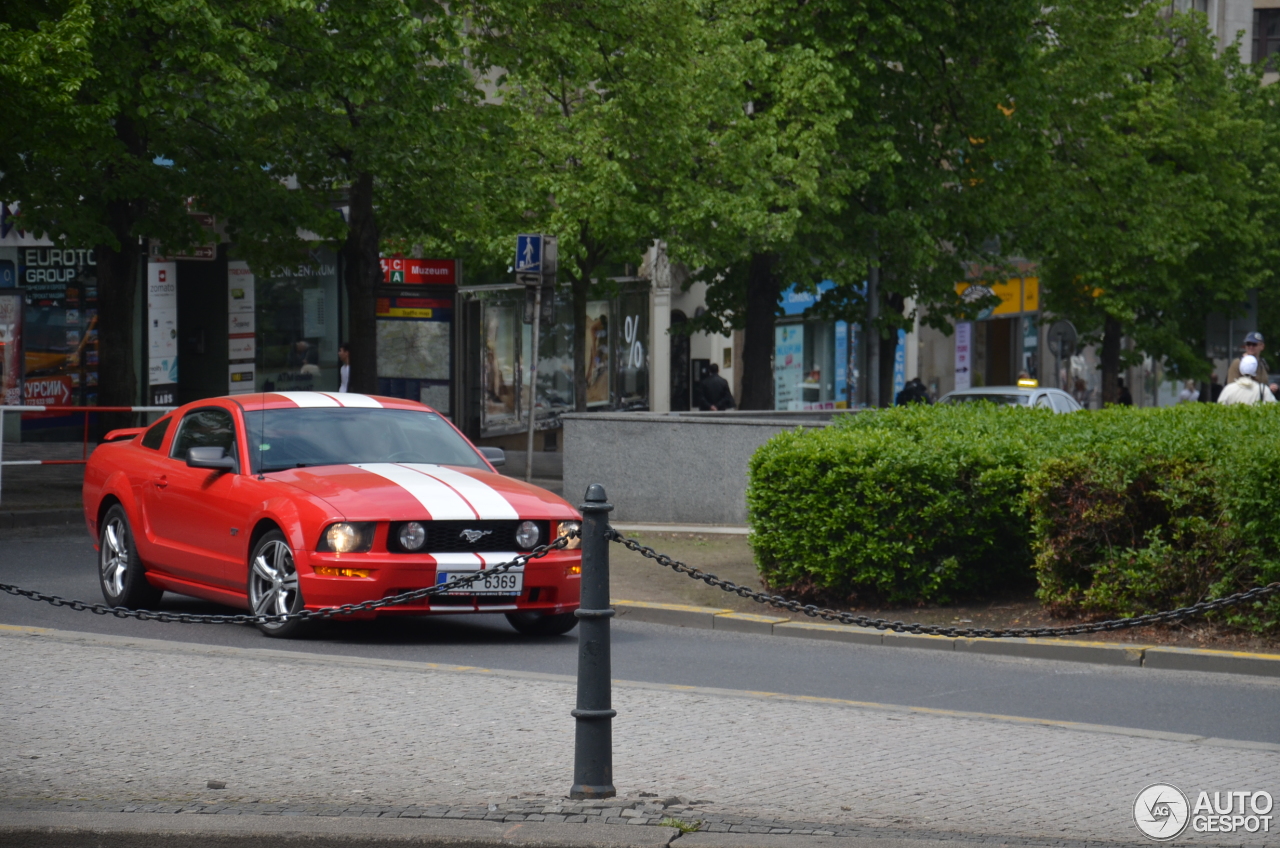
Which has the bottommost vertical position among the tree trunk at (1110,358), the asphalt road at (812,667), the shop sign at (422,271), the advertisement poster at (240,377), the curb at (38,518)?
the asphalt road at (812,667)

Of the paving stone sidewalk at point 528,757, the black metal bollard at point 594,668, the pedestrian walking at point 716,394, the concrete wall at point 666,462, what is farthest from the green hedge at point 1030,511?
the pedestrian walking at point 716,394

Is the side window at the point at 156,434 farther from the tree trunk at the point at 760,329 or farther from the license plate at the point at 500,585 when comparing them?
the tree trunk at the point at 760,329

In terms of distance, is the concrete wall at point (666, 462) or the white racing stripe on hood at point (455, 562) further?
the concrete wall at point (666, 462)

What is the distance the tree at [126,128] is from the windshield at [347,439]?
5.83m

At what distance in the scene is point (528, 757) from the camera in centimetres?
629

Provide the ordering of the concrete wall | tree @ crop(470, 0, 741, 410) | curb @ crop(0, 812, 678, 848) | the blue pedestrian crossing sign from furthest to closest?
tree @ crop(470, 0, 741, 410), the blue pedestrian crossing sign, the concrete wall, curb @ crop(0, 812, 678, 848)

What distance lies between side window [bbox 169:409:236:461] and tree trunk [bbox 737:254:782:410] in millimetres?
15220

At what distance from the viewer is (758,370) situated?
25.7 m

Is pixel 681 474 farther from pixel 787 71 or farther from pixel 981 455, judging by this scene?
pixel 787 71

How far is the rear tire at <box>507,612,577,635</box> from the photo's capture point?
10422 mm

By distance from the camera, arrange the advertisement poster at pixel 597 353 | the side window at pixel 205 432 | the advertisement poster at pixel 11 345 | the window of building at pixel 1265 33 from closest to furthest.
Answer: the side window at pixel 205 432
the advertisement poster at pixel 11 345
the advertisement poster at pixel 597 353
the window of building at pixel 1265 33

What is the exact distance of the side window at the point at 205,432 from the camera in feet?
34.8

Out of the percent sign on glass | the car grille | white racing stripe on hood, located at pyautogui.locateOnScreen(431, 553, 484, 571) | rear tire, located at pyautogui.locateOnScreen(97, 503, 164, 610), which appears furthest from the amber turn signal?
the percent sign on glass

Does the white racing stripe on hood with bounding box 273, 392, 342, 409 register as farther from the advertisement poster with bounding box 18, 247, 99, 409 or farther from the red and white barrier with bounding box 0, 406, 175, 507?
the advertisement poster with bounding box 18, 247, 99, 409
